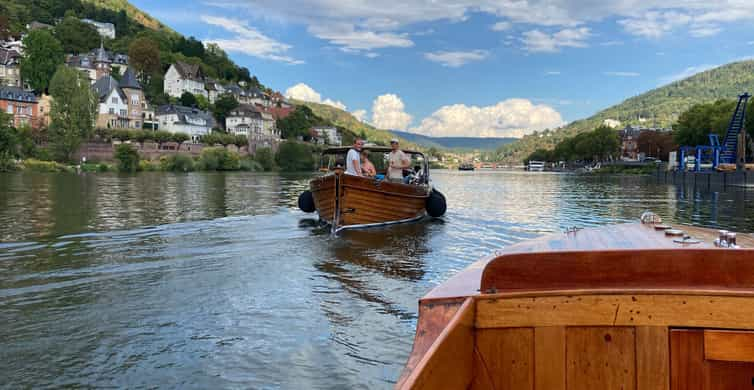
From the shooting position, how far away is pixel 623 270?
9.76ft

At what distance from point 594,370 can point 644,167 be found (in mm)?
110265

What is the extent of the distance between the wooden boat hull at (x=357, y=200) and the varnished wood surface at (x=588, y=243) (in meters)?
10.1

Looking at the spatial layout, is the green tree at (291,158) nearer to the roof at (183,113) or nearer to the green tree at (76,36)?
the roof at (183,113)

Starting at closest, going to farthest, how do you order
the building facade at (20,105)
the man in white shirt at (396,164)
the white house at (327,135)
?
the man in white shirt at (396,164)
the building facade at (20,105)
the white house at (327,135)

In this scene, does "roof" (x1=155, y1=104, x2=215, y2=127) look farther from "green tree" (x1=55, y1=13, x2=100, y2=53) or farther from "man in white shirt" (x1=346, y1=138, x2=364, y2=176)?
"man in white shirt" (x1=346, y1=138, x2=364, y2=176)

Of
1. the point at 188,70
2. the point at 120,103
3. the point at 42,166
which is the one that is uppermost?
the point at 188,70

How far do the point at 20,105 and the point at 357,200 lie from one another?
340 feet

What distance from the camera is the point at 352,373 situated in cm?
533

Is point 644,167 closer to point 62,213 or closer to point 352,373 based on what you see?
point 62,213

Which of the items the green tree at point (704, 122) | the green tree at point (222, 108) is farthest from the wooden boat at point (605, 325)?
the green tree at point (222, 108)

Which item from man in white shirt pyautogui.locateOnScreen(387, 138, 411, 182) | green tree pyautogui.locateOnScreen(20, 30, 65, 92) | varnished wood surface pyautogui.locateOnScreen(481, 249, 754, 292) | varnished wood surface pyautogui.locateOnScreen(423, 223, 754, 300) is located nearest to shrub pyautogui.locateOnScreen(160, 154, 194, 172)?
green tree pyautogui.locateOnScreen(20, 30, 65, 92)

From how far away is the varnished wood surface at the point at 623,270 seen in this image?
2.82 metres

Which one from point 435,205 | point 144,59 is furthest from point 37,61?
point 435,205

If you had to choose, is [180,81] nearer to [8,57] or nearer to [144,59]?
[144,59]
